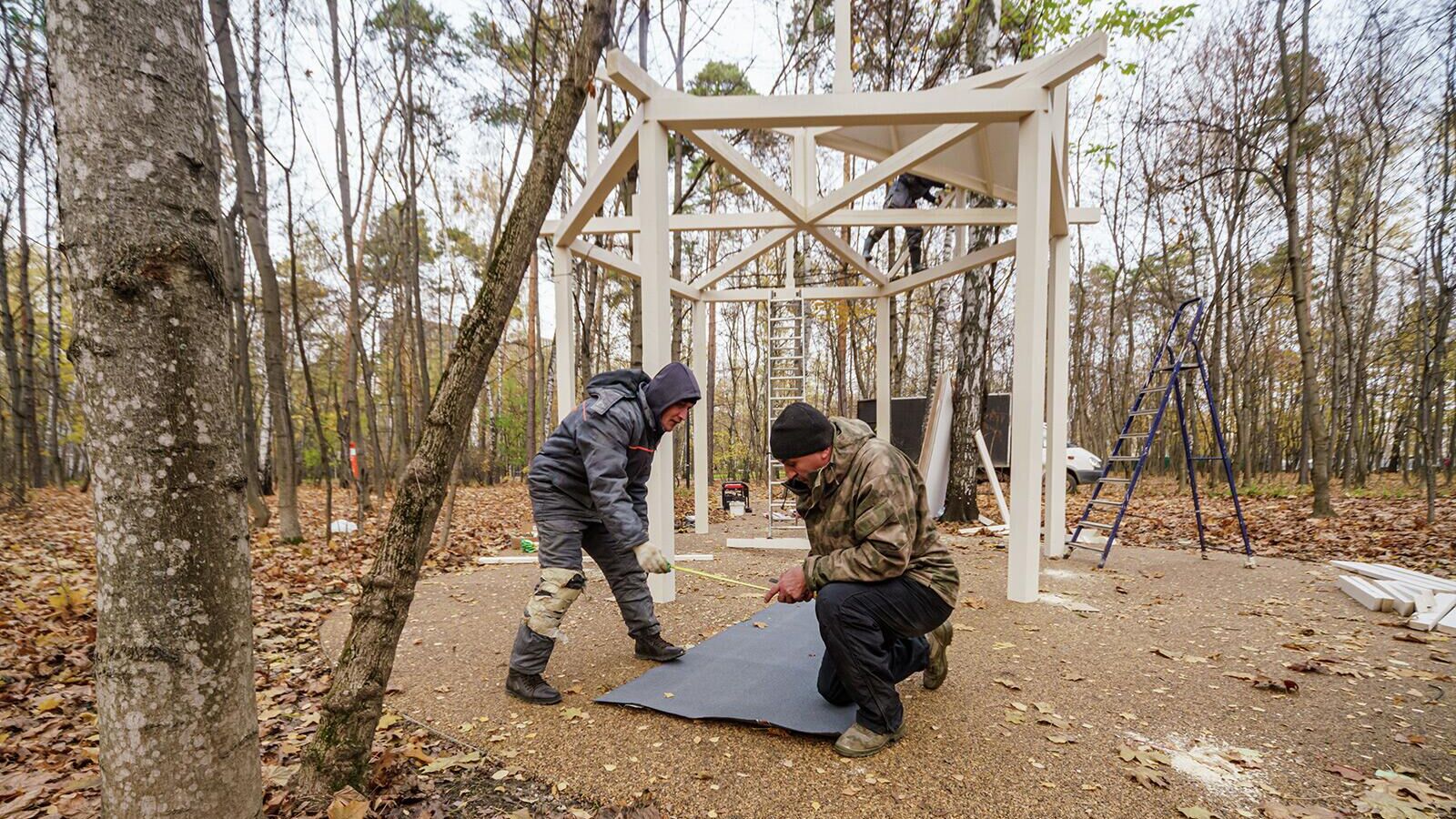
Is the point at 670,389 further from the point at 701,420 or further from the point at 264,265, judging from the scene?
the point at 264,265

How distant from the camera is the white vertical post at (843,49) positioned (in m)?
5.02

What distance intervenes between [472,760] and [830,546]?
1756mm

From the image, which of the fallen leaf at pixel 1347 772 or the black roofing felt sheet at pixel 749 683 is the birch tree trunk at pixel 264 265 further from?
the fallen leaf at pixel 1347 772

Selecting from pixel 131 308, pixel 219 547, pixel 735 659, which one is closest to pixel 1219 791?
pixel 735 659

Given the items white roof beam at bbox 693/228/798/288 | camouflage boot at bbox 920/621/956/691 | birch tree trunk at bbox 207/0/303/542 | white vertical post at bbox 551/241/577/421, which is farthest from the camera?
birch tree trunk at bbox 207/0/303/542

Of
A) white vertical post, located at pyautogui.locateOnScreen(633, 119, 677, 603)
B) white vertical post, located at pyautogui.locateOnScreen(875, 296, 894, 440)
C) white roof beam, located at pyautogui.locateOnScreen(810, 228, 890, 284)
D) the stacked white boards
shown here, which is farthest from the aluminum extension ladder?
the stacked white boards

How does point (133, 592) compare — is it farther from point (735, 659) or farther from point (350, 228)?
point (350, 228)

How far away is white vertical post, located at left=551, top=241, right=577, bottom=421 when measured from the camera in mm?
6039

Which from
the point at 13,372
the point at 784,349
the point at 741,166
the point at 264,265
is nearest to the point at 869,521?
the point at 741,166

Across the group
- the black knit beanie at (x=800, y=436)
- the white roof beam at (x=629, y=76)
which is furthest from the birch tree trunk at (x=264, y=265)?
the black knit beanie at (x=800, y=436)

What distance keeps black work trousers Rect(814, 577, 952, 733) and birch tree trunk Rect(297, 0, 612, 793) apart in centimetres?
155

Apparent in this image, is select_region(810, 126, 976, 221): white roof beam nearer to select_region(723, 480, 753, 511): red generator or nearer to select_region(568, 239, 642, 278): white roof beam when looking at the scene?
select_region(568, 239, 642, 278): white roof beam

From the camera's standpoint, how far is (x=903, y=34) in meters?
11.3

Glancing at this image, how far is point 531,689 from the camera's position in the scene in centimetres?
318
